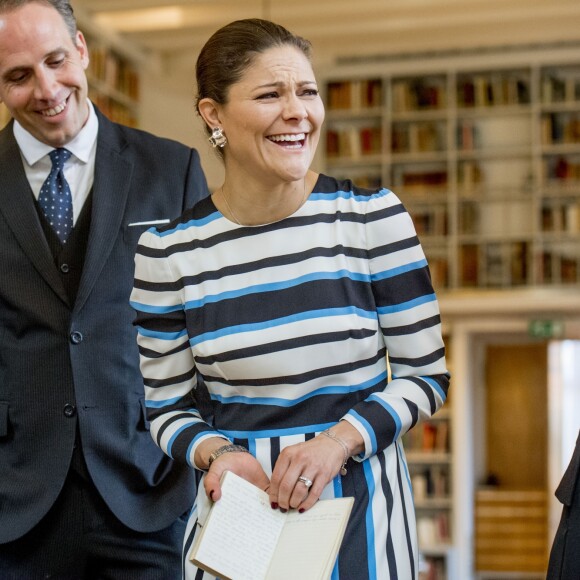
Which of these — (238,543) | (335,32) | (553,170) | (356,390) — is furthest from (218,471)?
(553,170)

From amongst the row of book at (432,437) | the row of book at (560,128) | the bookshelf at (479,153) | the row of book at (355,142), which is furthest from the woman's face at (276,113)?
the row of book at (355,142)

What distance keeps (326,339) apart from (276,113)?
366 mm

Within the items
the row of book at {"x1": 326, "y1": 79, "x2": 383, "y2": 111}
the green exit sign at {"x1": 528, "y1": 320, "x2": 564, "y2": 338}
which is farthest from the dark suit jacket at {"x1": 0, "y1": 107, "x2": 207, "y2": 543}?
the row of book at {"x1": 326, "y1": 79, "x2": 383, "y2": 111}

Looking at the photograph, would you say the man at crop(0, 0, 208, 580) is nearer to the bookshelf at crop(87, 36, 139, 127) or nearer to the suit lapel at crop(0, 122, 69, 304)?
the suit lapel at crop(0, 122, 69, 304)

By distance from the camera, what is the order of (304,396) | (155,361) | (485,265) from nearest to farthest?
1. (304,396)
2. (155,361)
3. (485,265)

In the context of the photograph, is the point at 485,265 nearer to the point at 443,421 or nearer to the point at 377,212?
the point at 443,421

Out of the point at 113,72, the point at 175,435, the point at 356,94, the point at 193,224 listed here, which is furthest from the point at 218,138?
the point at 356,94

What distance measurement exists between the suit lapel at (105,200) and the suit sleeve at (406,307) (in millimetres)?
696

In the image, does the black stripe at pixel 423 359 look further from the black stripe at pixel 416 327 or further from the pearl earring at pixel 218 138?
the pearl earring at pixel 218 138

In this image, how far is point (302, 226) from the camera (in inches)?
66.9

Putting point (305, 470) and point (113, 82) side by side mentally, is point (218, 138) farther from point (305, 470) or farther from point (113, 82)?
point (113, 82)

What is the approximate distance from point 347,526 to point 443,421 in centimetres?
719

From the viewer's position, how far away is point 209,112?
1744 mm

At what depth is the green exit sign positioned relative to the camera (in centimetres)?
787
